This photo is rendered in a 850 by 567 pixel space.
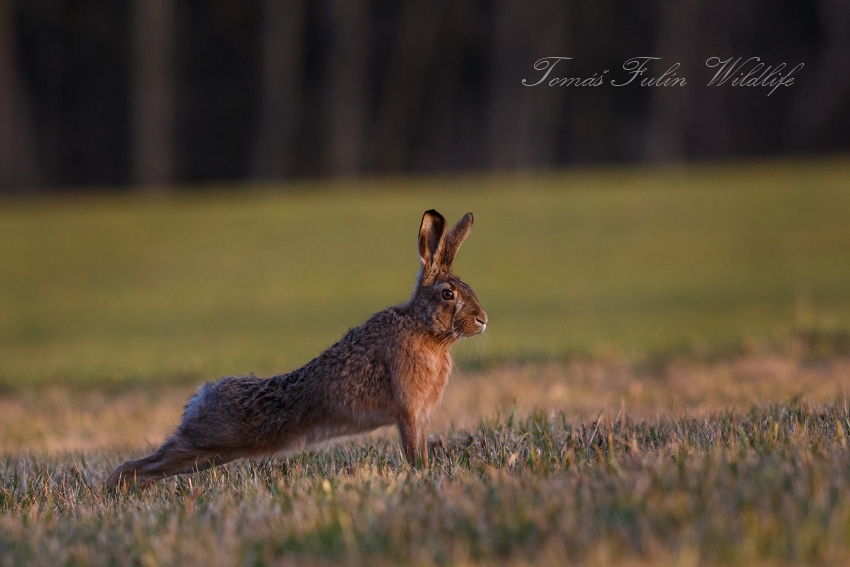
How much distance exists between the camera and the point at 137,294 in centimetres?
2055

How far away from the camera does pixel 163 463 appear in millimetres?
5613

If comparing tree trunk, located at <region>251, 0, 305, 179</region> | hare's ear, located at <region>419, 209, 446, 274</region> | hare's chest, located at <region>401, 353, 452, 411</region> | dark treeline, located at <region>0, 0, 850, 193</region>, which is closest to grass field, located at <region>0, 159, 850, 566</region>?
hare's chest, located at <region>401, 353, 452, 411</region>

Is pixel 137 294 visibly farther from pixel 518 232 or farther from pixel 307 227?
pixel 518 232

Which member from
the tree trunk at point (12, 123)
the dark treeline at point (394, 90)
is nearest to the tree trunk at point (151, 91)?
the dark treeline at point (394, 90)

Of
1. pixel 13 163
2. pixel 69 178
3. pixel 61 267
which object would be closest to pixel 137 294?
pixel 61 267

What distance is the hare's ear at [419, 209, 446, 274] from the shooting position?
554 cm

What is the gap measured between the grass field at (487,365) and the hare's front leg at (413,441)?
0.11m

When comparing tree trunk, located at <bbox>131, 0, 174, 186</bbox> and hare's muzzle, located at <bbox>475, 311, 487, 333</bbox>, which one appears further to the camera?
tree trunk, located at <bbox>131, 0, 174, 186</bbox>

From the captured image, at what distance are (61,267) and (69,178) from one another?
21.6m

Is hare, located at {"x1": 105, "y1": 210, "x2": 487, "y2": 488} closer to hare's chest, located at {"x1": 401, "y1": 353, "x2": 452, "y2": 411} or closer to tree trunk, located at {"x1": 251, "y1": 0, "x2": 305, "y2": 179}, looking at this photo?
hare's chest, located at {"x1": 401, "y1": 353, "x2": 452, "y2": 411}

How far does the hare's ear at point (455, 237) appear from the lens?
18.4ft

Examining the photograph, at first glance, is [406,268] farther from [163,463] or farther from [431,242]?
[163,463]

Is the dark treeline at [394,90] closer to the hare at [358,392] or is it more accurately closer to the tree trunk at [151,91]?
the tree trunk at [151,91]

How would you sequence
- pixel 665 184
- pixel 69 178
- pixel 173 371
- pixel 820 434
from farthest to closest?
pixel 69 178 → pixel 665 184 → pixel 173 371 → pixel 820 434
